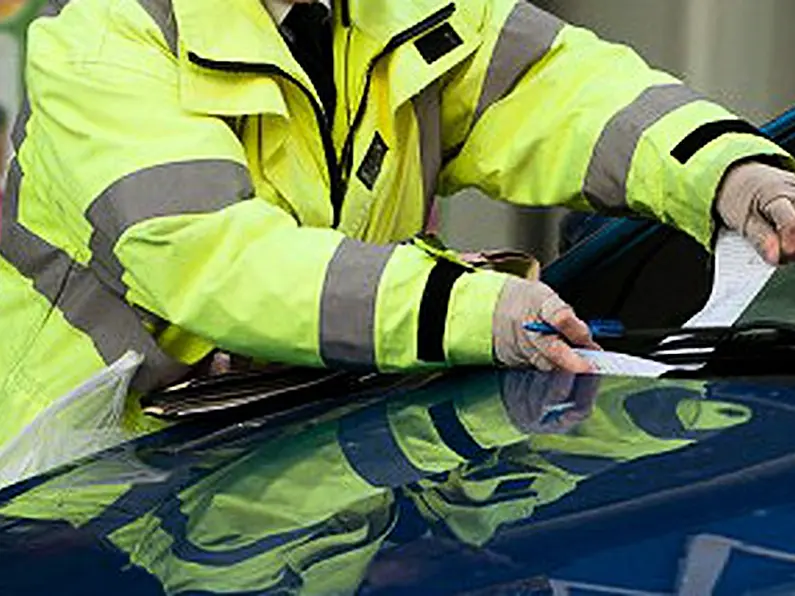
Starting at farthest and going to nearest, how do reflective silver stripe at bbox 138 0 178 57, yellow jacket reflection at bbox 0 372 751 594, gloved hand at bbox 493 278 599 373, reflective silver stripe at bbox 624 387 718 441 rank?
reflective silver stripe at bbox 138 0 178 57
gloved hand at bbox 493 278 599 373
reflective silver stripe at bbox 624 387 718 441
yellow jacket reflection at bbox 0 372 751 594

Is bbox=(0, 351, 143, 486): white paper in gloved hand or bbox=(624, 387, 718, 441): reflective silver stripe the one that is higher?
bbox=(624, 387, 718, 441): reflective silver stripe

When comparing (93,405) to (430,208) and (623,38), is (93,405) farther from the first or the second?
(623,38)

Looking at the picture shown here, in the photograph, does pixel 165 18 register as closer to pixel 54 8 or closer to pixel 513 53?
pixel 54 8

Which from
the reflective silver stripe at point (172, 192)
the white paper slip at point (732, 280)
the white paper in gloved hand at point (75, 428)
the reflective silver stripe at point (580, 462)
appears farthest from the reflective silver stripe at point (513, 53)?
the reflective silver stripe at point (580, 462)

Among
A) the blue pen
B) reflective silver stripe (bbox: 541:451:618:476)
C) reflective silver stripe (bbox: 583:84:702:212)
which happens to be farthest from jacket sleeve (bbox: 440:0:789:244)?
reflective silver stripe (bbox: 541:451:618:476)

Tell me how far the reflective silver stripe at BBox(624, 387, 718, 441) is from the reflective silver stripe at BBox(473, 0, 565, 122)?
2.43ft

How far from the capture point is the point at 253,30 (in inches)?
96.4

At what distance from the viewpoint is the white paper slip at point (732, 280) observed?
240cm

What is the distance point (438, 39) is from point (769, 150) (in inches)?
17.0

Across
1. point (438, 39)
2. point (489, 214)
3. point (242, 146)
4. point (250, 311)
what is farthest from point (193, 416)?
point (489, 214)

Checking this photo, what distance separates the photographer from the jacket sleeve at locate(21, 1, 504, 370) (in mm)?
2248

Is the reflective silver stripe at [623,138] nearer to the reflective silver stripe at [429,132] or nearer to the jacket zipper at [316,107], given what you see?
the reflective silver stripe at [429,132]

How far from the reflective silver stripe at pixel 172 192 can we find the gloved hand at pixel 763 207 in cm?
57

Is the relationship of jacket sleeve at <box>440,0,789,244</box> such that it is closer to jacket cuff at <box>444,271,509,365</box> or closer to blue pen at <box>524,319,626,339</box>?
blue pen at <box>524,319,626,339</box>
